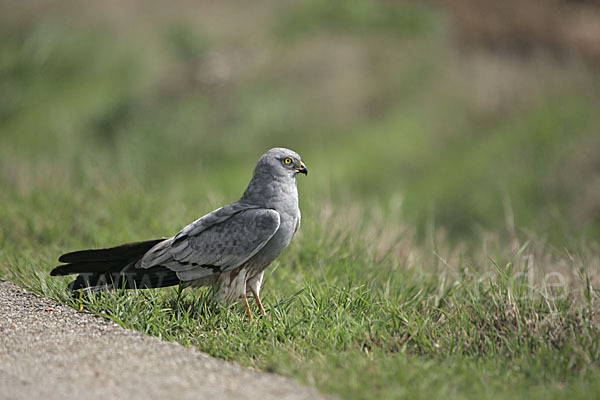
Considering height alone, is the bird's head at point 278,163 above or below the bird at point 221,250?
above

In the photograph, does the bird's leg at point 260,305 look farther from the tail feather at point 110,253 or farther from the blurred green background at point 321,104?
the blurred green background at point 321,104

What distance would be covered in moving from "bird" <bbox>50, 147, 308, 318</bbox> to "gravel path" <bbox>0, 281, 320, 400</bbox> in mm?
380

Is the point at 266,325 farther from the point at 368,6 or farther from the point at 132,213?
the point at 368,6

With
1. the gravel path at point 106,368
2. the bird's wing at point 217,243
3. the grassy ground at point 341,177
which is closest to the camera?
the gravel path at point 106,368

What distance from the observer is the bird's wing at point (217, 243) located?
180 inches

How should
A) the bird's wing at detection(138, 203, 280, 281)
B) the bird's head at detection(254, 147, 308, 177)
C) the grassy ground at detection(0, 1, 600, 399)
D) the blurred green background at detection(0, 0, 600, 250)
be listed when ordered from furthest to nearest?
the blurred green background at detection(0, 0, 600, 250) < the bird's head at detection(254, 147, 308, 177) < the bird's wing at detection(138, 203, 280, 281) < the grassy ground at detection(0, 1, 600, 399)

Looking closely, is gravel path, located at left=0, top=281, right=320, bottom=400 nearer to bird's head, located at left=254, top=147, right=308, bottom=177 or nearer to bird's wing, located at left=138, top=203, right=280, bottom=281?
bird's wing, located at left=138, top=203, right=280, bottom=281

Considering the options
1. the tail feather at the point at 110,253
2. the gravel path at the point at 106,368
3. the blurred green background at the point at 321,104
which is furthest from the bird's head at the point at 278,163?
the blurred green background at the point at 321,104

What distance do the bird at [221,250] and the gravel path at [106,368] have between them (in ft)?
1.25

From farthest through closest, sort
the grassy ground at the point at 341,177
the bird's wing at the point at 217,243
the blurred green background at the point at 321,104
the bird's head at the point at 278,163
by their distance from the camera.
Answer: the blurred green background at the point at 321,104 < the bird's head at the point at 278,163 < the bird's wing at the point at 217,243 < the grassy ground at the point at 341,177

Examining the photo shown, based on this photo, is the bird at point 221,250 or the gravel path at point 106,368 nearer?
the gravel path at point 106,368

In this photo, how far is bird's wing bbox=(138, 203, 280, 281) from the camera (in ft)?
15.0

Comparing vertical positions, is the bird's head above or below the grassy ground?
above

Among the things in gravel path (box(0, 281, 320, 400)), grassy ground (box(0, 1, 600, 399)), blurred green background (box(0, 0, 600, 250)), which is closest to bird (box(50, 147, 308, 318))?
grassy ground (box(0, 1, 600, 399))
